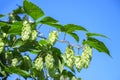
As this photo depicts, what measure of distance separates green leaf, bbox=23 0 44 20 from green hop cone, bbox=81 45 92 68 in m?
0.37

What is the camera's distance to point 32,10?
2225 millimetres

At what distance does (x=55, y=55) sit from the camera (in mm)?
2365

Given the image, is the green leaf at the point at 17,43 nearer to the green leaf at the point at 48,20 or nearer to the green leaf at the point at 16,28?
the green leaf at the point at 16,28

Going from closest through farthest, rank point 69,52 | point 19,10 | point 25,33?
point 25,33, point 69,52, point 19,10

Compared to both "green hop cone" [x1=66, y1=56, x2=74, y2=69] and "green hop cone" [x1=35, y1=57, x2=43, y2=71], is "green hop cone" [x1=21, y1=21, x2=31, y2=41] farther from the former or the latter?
"green hop cone" [x1=66, y1=56, x2=74, y2=69]

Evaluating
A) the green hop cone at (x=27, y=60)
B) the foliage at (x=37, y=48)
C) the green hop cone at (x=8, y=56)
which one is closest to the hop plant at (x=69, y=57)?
the foliage at (x=37, y=48)

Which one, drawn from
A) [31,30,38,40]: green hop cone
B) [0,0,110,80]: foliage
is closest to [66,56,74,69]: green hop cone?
[0,0,110,80]: foliage

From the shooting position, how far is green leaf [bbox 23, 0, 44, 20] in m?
2.18

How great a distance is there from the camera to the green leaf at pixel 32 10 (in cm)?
218

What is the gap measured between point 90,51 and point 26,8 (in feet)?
1.62

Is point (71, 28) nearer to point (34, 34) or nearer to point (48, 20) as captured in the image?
point (48, 20)

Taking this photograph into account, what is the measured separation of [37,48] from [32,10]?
0.30m

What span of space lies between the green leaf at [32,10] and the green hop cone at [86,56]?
1.20 ft

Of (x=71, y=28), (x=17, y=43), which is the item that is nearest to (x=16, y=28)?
(x=17, y=43)
